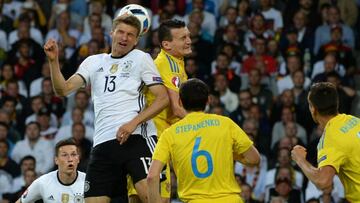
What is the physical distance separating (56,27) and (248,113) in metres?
5.08

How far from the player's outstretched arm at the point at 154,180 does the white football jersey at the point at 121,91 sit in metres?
1.21

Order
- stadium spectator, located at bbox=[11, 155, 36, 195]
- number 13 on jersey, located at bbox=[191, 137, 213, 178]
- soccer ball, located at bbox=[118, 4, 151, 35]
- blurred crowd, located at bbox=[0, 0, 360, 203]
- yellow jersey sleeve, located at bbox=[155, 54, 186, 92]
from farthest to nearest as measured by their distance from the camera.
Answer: blurred crowd, located at bbox=[0, 0, 360, 203], stadium spectator, located at bbox=[11, 155, 36, 195], soccer ball, located at bbox=[118, 4, 151, 35], yellow jersey sleeve, located at bbox=[155, 54, 186, 92], number 13 on jersey, located at bbox=[191, 137, 213, 178]

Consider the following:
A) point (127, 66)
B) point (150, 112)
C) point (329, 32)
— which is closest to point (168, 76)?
point (127, 66)

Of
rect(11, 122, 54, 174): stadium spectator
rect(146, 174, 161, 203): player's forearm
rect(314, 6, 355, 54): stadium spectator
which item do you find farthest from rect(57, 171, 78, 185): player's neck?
rect(314, 6, 355, 54): stadium spectator

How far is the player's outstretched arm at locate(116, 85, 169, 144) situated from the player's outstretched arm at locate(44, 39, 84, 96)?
0.71 meters

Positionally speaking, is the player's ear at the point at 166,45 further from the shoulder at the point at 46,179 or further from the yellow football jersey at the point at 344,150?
the yellow football jersey at the point at 344,150

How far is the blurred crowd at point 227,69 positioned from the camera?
18.1 m

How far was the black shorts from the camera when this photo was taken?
1071 centimetres

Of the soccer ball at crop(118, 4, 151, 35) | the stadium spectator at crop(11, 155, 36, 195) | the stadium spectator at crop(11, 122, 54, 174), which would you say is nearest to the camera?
the soccer ball at crop(118, 4, 151, 35)

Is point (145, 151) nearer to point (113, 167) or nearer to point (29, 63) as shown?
point (113, 167)

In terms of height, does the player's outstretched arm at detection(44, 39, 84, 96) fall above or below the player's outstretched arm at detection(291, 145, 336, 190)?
above

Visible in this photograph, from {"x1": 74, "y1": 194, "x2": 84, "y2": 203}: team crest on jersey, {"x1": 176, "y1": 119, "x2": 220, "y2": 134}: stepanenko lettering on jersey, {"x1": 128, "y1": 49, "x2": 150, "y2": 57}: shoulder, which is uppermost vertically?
{"x1": 128, "y1": 49, "x2": 150, "y2": 57}: shoulder

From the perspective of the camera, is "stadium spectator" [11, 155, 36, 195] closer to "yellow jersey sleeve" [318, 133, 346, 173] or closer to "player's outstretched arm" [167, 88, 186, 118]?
"player's outstretched arm" [167, 88, 186, 118]

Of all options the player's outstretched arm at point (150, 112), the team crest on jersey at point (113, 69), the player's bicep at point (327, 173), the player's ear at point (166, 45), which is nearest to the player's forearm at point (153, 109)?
the player's outstretched arm at point (150, 112)
